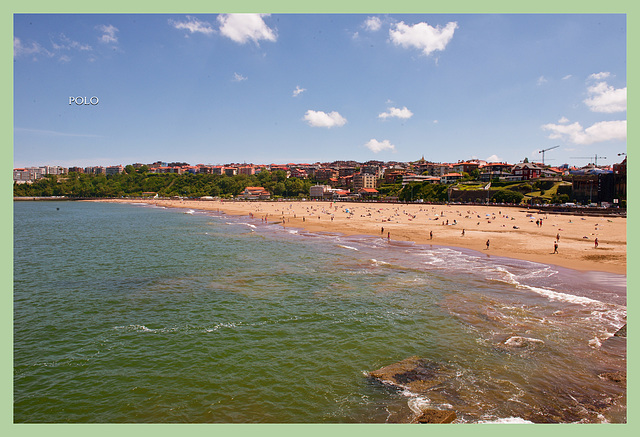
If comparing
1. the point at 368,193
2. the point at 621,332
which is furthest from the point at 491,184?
the point at 621,332

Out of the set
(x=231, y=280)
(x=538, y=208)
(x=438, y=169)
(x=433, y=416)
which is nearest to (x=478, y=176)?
(x=438, y=169)

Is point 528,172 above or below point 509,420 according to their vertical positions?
above

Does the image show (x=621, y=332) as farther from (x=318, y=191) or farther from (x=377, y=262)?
(x=318, y=191)

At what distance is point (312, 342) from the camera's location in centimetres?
1485

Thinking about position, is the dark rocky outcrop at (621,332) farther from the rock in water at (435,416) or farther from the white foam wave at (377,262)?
the white foam wave at (377,262)

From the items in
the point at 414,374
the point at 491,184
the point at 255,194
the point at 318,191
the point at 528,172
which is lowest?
the point at 414,374

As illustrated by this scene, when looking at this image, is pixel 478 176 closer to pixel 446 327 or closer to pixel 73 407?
pixel 446 327

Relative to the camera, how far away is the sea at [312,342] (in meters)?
10.6

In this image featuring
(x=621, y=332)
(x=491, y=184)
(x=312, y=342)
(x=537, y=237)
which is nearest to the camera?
(x=312, y=342)

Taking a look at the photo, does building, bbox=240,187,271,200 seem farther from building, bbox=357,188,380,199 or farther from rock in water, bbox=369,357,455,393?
rock in water, bbox=369,357,455,393

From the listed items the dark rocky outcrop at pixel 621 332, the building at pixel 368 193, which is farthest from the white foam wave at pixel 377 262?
the building at pixel 368 193

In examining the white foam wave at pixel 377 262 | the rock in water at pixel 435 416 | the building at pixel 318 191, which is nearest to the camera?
the rock in water at pixel 435 416

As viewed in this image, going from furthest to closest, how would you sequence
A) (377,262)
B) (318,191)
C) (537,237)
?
(318,191), (537,237), (377,262)

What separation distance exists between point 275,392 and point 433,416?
4.89 m
